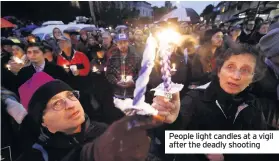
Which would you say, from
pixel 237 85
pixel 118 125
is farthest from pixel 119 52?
pixel 118 125

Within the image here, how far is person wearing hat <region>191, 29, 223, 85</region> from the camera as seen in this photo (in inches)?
126

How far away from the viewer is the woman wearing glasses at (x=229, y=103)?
1.57 meters

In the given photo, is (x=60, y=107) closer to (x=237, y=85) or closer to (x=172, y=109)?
(x=172, y=109)

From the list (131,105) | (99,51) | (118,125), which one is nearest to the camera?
(131,105)

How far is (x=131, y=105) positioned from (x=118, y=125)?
17cm

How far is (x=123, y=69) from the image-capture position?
2.94 m

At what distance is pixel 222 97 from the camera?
1616 millimetres

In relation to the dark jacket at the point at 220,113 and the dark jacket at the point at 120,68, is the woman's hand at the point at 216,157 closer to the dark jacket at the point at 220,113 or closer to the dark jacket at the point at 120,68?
the dark jacket at the point at 220,113

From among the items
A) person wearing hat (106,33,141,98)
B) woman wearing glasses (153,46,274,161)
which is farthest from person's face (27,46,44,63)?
woman wearing glasses (153,46,274,161)

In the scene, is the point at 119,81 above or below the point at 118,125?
below

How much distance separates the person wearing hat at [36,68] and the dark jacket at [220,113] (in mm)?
1161

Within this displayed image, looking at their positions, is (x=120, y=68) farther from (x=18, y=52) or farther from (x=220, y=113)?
(x=220, y=113)

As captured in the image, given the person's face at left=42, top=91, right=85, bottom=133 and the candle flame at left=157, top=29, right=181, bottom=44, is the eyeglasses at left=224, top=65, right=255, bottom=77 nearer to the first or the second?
the candle flame at left=157, top=29, right=181, bottom=44

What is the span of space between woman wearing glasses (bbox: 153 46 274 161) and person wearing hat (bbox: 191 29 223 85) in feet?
4.55
